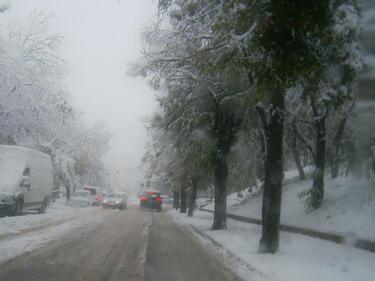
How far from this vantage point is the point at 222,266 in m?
9.50

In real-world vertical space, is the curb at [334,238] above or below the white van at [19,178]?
below

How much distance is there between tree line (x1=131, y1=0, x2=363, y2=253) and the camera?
7777 mm

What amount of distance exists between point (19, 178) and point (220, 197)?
29.9 ft

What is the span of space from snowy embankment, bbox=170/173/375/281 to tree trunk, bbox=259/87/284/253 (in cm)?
47

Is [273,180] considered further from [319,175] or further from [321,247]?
[319,175]

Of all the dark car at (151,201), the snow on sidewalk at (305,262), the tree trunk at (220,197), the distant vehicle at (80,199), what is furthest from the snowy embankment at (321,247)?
the distant vehicle at (80,199)

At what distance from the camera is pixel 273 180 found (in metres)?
11.2

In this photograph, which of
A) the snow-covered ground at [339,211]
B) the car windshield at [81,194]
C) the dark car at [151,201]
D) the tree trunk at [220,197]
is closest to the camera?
the snow-covered ground at [339,211]

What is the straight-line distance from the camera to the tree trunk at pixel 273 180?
11.1 m

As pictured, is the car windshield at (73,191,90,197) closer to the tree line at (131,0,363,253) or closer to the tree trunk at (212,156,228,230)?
the tree line at (131,0,363,253)

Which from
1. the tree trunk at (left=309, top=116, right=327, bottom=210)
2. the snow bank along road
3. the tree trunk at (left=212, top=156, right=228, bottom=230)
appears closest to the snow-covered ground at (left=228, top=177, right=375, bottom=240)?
the tree trunk at (left=309, top=116, right=327, bottom=210)

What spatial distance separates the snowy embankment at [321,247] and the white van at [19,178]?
8.32 meters

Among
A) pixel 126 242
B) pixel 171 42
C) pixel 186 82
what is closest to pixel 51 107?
pixel 186 82

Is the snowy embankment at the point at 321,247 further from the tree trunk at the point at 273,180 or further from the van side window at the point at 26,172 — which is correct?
the van side window at the point at 26,172
